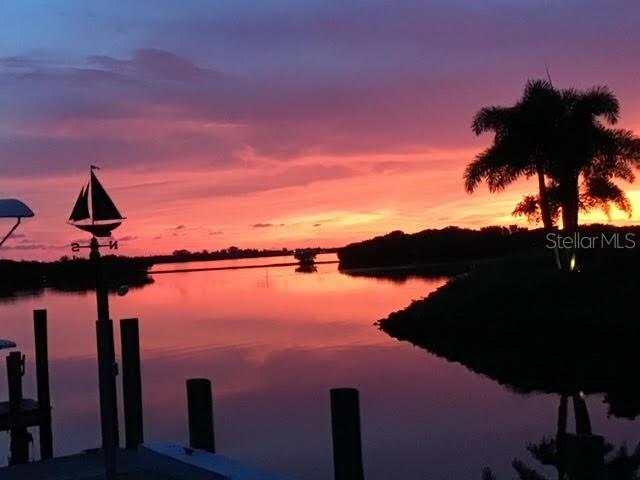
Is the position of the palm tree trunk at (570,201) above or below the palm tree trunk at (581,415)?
above

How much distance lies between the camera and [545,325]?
3028cm

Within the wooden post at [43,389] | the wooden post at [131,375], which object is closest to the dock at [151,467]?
the wooden post at [131,375]

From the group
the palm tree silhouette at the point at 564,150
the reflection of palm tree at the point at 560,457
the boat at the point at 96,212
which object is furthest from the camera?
the palm tree silhouette at the point at 564,150

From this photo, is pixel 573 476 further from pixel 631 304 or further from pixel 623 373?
pixel 631 304

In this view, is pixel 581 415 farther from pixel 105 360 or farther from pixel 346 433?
pixel 105 360

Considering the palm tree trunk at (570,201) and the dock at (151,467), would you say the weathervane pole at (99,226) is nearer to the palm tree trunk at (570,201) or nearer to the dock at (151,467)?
the dock at (151,467)

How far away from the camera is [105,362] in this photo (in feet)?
34.0

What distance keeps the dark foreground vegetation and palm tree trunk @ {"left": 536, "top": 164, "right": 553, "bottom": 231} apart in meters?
1.34

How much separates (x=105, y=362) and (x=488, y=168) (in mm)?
31501

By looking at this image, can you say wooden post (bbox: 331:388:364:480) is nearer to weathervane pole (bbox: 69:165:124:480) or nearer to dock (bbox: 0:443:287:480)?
dock (bbox: 0:443:287:480)

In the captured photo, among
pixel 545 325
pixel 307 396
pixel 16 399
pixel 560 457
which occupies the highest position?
pixel 545 325

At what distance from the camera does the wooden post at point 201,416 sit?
12055 millimetres

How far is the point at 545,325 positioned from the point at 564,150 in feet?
34.3

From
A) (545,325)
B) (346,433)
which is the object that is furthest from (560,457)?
(545,325)
